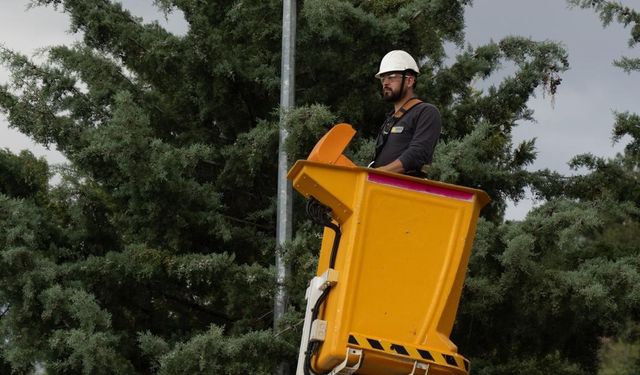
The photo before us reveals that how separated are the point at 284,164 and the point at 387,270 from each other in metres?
4.53

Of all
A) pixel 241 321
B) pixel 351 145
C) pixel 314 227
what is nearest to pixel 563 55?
pixel 351 145

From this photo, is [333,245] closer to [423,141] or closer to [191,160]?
[423,141]

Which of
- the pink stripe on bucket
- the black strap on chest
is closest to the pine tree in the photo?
the black strap on chest

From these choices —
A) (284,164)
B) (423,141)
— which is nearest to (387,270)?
(423,141)

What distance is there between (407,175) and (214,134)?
256 inches

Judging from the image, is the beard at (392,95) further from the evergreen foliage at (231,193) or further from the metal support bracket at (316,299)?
the evergreen foliage at (231,193)

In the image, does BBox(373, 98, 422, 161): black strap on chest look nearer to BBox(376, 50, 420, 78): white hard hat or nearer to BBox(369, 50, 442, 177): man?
BBox(369, 50, 442, 177): man

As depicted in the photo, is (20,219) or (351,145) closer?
(20,219)

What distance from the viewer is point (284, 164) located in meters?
10.2

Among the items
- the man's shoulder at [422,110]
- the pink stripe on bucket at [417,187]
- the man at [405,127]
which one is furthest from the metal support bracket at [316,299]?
the man's shoulder at [422,110]

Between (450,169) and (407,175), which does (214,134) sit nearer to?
(450,169)

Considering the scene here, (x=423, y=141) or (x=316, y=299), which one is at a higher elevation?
(x=423, y=141)

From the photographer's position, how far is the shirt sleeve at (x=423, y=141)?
6.21 metres

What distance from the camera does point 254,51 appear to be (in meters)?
12.0
